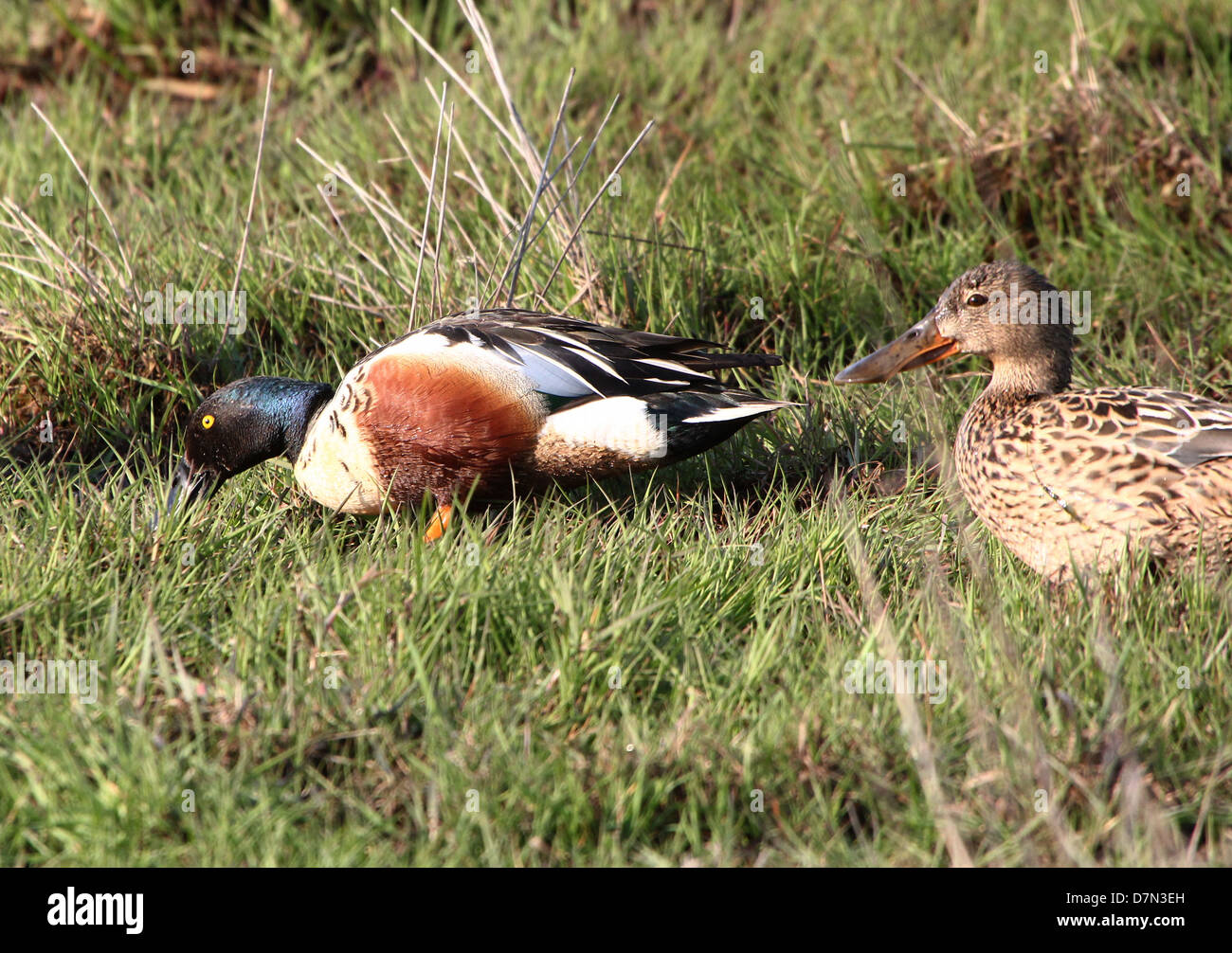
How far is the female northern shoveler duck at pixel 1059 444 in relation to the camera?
9.87 feet

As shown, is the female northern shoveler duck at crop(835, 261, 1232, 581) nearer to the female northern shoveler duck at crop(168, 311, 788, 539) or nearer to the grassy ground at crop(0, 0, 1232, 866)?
the grassy ground at crop(0, 0, 1232, 866)

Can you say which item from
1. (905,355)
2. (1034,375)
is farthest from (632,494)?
(1034,375)

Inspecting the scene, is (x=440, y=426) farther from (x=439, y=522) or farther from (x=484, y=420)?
(x=439, y=522)

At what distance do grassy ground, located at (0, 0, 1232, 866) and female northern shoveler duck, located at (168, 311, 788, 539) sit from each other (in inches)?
5.4

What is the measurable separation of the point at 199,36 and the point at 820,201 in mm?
3305

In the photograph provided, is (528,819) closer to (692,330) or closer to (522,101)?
(692,330)

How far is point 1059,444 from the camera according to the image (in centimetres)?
319

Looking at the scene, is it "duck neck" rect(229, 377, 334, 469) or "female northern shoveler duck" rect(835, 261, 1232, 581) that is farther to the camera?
"duck neck" rect(229, 377, 334, 469)

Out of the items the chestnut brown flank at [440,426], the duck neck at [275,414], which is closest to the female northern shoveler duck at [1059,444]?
the chestnut brown flank at [440,426]

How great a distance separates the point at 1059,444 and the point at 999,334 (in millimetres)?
456

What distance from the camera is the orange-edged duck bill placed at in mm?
3607

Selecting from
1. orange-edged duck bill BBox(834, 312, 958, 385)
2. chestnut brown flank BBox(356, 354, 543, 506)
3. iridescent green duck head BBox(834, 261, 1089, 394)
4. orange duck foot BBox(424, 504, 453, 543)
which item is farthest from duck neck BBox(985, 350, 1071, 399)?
orange duck foot BBox(424, 504, 453, 543)

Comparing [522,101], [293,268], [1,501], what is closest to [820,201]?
[522,101]

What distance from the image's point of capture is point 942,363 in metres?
4.36
